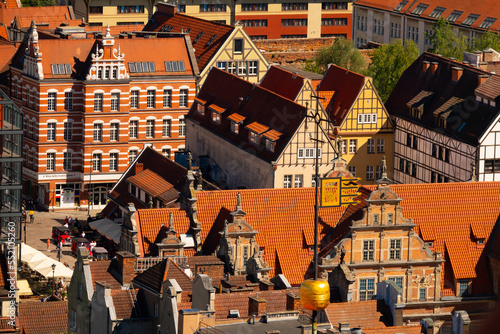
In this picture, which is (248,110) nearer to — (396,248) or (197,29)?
(396,248)

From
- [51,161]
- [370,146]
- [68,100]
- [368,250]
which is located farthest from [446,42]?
[368,250]

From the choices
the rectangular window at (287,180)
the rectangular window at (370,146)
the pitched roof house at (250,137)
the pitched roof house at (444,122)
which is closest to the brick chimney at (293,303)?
the pitched roof house at (250,137)

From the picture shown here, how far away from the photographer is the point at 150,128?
110500 mm

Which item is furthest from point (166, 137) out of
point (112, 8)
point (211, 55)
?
point (112, 8)

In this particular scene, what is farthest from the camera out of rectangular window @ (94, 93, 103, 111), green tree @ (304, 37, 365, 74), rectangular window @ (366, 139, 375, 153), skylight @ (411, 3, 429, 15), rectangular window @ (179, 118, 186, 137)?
skylight @ (411, 3, 429, 15)

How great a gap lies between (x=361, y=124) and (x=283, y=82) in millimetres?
6391

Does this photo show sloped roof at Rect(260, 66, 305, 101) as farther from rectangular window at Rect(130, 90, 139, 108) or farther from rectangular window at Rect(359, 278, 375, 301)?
rectangular window at Rect(359, 278, 375, 301)

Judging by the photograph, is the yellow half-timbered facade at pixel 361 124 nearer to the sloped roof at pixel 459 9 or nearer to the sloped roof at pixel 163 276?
the sloped roof at pixel 163 276

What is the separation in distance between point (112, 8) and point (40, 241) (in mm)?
58218

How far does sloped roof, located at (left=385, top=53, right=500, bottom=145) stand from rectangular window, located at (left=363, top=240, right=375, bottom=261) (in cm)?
2206

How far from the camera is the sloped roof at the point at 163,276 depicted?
200 ft

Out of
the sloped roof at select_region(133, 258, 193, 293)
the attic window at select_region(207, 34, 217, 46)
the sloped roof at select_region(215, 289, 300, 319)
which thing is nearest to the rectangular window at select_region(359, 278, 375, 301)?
the sloped roof at select_region(215, 289, 300, 319)

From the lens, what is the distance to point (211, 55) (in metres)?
113

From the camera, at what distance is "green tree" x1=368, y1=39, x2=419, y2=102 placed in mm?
116963
